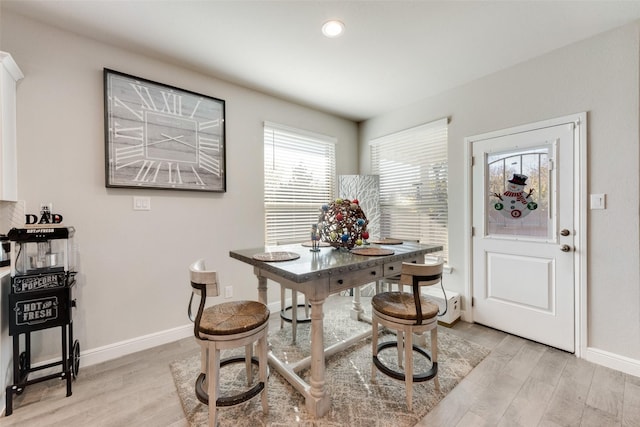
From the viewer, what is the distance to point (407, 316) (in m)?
1.62

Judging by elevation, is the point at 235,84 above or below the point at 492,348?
above

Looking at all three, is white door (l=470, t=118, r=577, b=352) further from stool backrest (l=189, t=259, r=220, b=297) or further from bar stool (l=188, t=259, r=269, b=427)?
stool backrest (l=189, t=259, r=220, b=297)

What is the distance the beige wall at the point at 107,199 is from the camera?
6.42 feet

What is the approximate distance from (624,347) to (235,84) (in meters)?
4.16

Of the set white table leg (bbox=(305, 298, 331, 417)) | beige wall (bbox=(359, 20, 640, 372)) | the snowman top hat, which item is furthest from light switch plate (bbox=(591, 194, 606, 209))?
white table leg (bbox=(305, 298, 331, 417))

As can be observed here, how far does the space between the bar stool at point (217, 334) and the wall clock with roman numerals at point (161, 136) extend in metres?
1.26

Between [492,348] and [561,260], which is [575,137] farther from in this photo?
[492,348]

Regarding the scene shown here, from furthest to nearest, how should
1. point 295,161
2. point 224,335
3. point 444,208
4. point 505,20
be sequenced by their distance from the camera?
point 295,161 → point 444,208 → point 505,20 → point 224,335

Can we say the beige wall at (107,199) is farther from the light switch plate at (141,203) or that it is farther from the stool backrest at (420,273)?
the stool backrest at (420,273)

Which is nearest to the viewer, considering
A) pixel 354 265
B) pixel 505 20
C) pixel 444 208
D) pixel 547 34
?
pixel 354 265

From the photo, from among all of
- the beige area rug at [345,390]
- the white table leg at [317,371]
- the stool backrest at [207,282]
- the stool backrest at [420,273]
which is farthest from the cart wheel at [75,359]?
the stool backrest at [420,273]

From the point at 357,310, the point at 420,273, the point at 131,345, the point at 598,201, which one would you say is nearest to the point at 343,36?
the point at 420,273

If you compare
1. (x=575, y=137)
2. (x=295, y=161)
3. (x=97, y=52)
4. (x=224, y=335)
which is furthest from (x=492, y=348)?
(x=97, y=52)

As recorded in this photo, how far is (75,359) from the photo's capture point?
1.94 meters
